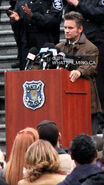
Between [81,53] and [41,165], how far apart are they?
4.00 m

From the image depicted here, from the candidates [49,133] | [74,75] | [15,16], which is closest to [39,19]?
[15,16]

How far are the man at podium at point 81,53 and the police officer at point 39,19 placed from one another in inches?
42.0

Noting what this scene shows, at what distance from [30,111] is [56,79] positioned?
1.85ft

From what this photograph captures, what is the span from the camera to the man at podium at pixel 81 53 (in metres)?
9.55

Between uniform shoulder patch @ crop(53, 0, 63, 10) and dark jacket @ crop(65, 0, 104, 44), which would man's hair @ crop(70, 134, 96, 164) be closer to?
dark jacket @ crop(65, 0, 104, 44)

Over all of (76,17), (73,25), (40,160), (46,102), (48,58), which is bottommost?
(46,102)

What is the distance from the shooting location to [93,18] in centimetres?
1020

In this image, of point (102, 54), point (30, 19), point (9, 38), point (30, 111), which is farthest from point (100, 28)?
point (9, 38)

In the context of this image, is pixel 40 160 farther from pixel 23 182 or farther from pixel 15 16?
pixel 15 16

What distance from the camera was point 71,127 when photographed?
9.07 metres

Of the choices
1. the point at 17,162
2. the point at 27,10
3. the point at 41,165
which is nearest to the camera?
the point at 41,165

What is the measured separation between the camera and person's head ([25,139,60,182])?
592 centimetres

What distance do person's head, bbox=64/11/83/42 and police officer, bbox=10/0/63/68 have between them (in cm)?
108

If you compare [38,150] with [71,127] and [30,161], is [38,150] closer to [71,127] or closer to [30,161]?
[30,161]
